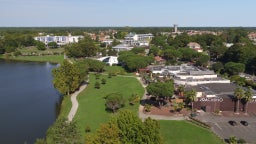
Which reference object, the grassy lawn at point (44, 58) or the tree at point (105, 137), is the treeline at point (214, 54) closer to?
the grassy lawn at point (44, 58)

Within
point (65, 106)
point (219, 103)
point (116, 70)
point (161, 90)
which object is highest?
point (161, 90)

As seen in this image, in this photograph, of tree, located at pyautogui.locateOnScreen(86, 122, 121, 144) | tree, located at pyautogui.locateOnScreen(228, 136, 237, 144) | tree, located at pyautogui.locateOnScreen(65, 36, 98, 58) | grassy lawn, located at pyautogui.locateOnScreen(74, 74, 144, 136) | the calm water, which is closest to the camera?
tree, located at pyautogui.locateOnScreen(86, 122, 121, 144)

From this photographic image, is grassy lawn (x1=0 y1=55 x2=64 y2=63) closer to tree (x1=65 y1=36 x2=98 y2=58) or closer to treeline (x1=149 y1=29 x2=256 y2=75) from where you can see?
tree (x1=65 y1=36 x2=98 y2=58)

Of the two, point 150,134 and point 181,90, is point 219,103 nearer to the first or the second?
point 181,90

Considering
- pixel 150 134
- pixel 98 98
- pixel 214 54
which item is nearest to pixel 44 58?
pixel 214 54

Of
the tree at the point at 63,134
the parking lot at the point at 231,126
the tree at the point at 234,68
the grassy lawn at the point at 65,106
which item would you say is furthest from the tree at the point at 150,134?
the tree at the point at 234,68

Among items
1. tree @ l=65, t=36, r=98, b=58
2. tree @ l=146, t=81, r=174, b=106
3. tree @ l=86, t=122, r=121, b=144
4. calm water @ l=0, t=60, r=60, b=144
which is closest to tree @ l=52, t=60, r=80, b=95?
calm water @ l=0, t=60, r=60, b=144

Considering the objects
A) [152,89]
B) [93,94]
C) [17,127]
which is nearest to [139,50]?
[93,94]
